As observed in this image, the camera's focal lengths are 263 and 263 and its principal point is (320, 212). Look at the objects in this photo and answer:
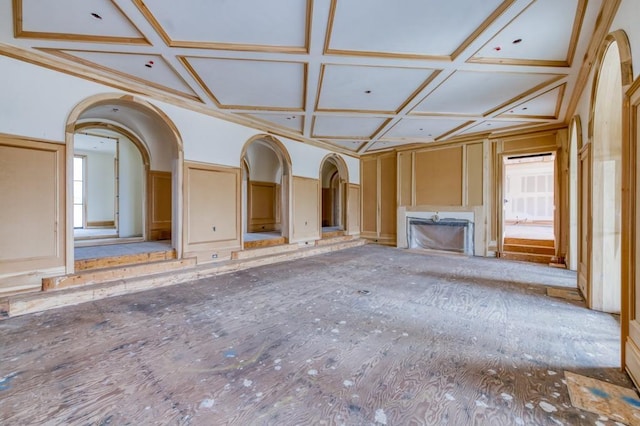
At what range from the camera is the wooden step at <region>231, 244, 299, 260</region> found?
17.8 ft

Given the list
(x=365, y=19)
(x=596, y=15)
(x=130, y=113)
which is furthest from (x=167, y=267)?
(x=596, y=15)

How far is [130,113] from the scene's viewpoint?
17.6 ft

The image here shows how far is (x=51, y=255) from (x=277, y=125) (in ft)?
14.5

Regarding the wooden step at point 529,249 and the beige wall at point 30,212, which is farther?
the wooden step at point 529,249

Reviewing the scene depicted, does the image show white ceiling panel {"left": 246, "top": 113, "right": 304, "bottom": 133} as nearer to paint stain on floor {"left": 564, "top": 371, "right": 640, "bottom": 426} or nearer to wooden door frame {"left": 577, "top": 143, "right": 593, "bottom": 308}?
wooden door frame {"left": 577, "top": 143, "right": 593, "bottom": 308}

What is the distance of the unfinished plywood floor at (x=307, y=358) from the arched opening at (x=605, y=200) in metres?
0.29

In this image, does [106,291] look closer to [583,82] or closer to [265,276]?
[265,276]

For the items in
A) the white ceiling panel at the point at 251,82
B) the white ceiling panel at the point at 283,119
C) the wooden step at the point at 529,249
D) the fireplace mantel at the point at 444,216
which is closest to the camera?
the white ceiling panel at the point at 251,82

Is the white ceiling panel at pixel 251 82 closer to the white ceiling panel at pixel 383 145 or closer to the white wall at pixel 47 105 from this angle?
the white wall at pixel 47 105

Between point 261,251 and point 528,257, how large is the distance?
596cm

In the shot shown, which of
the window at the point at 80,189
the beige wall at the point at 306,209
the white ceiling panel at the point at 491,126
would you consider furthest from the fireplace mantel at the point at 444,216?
the window at the point at 80,189

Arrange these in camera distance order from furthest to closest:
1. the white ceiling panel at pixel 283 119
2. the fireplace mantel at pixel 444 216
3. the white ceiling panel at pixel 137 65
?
the fireplace mantel at pixel 444 216
the white ceiling panel at pixel 283 119
the white ceiling panel at pixel 137 65

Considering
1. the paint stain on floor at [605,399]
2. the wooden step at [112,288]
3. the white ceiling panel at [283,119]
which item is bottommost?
the paint stain on floor at [605,399]

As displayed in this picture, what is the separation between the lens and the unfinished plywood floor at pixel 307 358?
1462 millimetres
